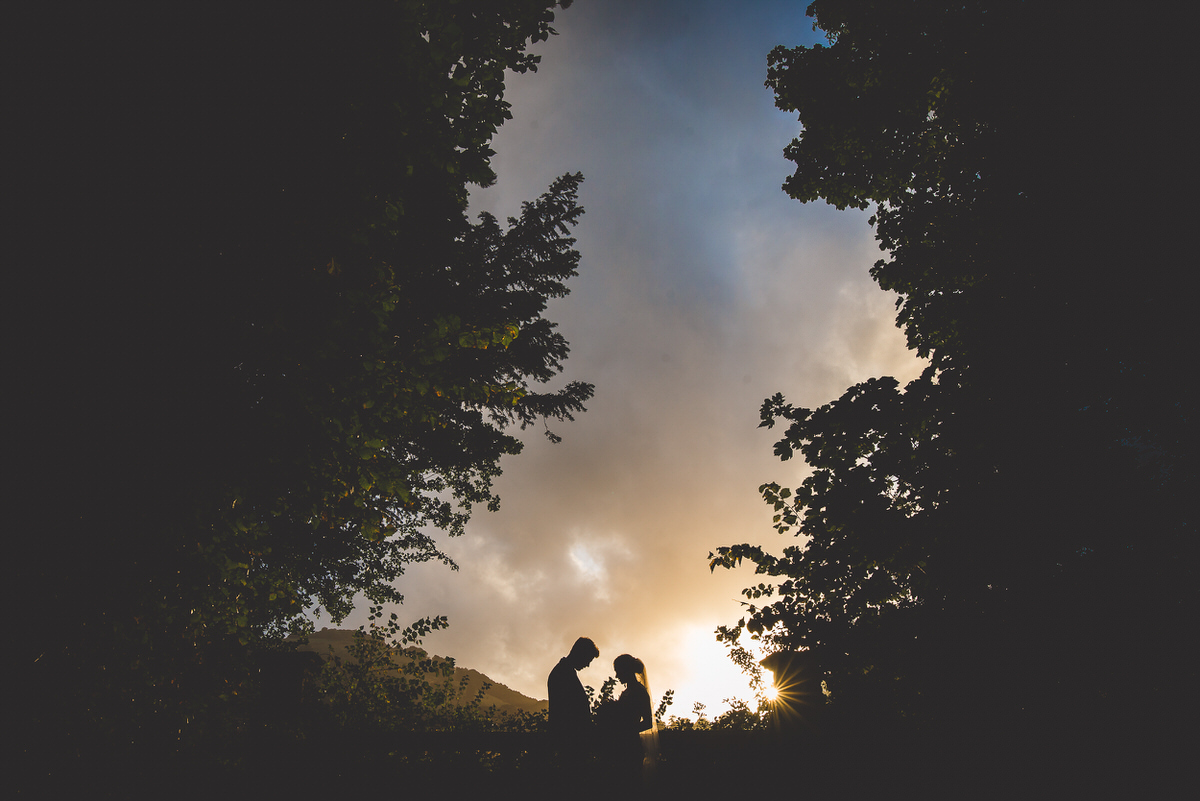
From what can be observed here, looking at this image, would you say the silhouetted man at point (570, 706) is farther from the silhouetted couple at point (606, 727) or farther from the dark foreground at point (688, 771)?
the dark foreground at point (688, 771)

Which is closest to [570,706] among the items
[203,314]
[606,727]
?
[606,727]

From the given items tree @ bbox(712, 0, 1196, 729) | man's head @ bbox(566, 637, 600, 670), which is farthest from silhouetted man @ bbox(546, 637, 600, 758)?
tree @ bbox(712, 0, 1196, 729)

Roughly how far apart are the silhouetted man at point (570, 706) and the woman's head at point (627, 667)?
284mm

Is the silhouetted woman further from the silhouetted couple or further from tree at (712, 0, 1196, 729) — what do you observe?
tree at (712, 0, 1196, 729)

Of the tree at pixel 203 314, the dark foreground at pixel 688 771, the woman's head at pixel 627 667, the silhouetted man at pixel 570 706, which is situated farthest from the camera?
the woman's head at pixel 627 667

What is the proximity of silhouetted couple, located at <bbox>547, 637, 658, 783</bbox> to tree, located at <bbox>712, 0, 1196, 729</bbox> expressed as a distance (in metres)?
1.17

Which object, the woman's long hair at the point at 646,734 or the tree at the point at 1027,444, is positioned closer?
the tree at the point at 1027,444

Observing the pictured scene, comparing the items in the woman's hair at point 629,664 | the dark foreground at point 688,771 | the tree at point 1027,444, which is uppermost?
the tree at point 1027,444

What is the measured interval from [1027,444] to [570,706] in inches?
173

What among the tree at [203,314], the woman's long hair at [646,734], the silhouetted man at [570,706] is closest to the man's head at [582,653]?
the silhouetted man at [570,706]

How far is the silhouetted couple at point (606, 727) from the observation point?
347 centimetres

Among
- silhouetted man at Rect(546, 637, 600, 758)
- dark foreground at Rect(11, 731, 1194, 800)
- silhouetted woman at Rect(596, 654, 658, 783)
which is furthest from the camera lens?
silhouetted man at Rect(546, 637, 600, 758)

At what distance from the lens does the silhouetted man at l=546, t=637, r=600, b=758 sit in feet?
11.6

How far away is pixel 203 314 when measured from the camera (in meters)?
2.80
